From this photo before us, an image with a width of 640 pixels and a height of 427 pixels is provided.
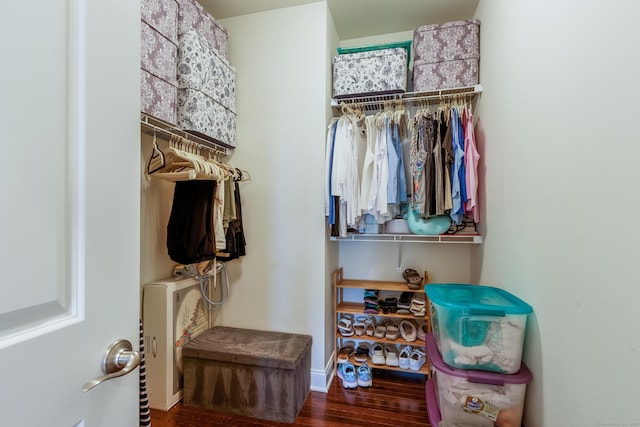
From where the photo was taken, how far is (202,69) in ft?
6.07

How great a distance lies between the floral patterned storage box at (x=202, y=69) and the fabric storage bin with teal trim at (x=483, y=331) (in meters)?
1.89

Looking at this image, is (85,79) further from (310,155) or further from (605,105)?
(310,155)

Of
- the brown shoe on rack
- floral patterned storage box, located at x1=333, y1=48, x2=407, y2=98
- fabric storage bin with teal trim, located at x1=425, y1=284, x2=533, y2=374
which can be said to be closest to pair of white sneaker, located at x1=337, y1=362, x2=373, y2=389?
the brown shoe on rack

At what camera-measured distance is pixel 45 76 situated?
1.61ft

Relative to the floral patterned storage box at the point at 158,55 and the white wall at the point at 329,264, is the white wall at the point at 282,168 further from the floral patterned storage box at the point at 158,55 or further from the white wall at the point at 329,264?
the floral patterned storage box at the point at 158,55

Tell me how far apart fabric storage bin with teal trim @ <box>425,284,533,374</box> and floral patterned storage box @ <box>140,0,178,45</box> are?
207 centimetres

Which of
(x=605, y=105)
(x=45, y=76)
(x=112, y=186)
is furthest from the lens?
(x=605, y=105)

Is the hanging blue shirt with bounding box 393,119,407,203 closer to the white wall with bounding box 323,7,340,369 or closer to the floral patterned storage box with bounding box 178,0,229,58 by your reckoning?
the white wall with bounding box 323,7,340,369

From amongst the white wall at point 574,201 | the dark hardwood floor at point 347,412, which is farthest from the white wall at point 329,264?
the white wall at point 574,201

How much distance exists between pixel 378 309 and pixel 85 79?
7.16 feet

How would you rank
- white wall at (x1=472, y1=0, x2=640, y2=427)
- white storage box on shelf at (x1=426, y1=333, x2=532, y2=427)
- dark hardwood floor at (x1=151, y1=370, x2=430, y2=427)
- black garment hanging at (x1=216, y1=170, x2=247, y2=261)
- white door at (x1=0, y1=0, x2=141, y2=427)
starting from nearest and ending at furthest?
white door at (x1=0, y1=0, x2=141, y2=427) < white wall at (x1=472, y1=0, x2=640, y2=427) < white storage box on shelf at (x1=426, y1=333, x2=532, y2=427) < dark hardwood floor at (x1=151, y1=370, x2=430, y2=427) < black garment hanging at (x1=216, y1=170, x2=247, y2=261)

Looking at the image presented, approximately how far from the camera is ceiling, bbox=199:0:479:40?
2.16 m

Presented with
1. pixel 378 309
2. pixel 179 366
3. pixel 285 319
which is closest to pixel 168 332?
pixel 179 366

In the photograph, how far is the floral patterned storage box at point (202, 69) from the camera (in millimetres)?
1761
